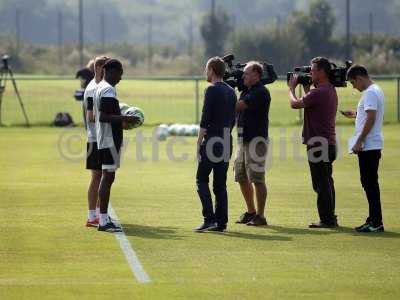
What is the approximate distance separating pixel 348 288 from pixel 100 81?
4.63m

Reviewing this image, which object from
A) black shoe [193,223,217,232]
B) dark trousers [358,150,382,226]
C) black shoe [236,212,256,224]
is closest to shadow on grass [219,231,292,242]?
black shoe [193,223,217,232]

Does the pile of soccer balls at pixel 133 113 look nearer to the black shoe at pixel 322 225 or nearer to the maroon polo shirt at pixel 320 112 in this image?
the maroon polo shirt at pixel 320 112

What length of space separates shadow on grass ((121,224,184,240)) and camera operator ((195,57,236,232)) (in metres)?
0.36

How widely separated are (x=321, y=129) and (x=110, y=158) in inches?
95.9

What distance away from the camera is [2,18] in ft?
395

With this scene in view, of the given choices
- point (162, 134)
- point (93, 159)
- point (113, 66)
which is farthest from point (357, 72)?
point (162, 134)

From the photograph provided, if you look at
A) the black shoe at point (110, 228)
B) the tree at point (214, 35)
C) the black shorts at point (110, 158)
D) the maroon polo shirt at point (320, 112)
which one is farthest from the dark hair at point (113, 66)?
the tree at point (214, 35)

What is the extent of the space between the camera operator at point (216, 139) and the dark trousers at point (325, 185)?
1123 mm

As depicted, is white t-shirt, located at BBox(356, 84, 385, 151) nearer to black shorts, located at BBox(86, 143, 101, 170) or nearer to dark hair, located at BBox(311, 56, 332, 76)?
dark hair, located at BBox(311, 56, 332, 76)

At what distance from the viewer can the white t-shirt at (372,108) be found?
12.5m

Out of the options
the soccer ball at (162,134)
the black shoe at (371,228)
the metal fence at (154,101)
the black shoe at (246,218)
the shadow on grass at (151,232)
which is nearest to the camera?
the shadow on grass at (151,232)

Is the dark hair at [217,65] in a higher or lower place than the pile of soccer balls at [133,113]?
higher

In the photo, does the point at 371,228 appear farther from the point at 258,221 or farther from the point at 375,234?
the point at 258,221

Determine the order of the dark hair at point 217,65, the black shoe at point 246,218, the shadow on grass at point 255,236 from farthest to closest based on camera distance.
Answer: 1. the black shoe at point 246,218
2. the dark hair at point 217,65
3. the shadow on grass at point 255,236
